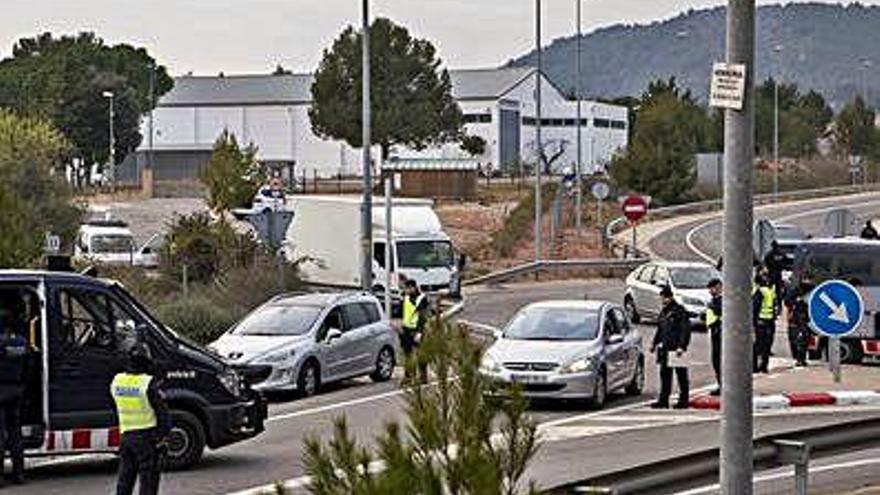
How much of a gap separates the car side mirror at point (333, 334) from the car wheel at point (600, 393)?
4421mm

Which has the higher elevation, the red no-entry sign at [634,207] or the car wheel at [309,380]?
the red no-entry sign at [634,207]

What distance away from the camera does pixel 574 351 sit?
2397 centimetres

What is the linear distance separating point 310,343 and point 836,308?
764cm

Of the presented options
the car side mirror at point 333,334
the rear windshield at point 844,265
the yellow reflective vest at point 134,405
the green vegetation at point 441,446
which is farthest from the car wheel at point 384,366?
the green vegetation at point 441,446

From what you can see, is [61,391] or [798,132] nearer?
[61,391]

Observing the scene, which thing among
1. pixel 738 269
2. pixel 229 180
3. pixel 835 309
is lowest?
pixel 835 309

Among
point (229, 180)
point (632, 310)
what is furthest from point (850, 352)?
point (229, 180)

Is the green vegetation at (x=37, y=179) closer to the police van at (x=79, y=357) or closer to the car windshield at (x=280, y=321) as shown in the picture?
the car windshield at (x=280, y=321)

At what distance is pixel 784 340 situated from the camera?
125 feet

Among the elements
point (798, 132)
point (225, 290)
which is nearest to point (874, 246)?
point (225, 290)

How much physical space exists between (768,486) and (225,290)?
2388 centimetres

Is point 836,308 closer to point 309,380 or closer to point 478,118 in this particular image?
point 309,380

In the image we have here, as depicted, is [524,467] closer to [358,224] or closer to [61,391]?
[61,391]

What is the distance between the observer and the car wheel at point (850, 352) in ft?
101
